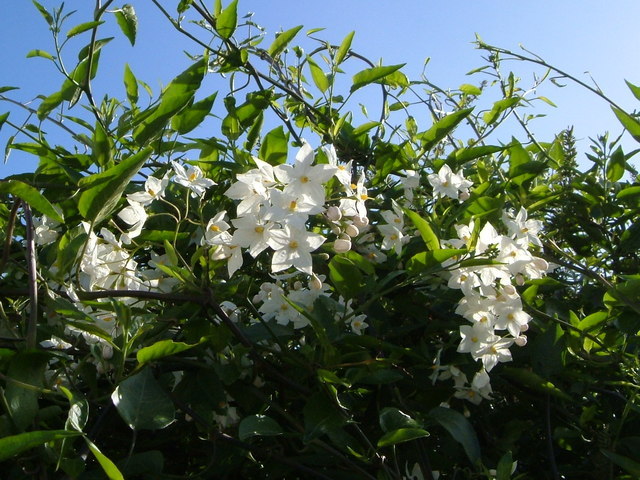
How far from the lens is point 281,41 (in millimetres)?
1483

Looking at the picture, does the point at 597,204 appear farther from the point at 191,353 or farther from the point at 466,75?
the point at 191,353

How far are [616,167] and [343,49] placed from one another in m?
0.66

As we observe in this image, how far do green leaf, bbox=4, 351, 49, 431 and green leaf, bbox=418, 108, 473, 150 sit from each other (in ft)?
2.91

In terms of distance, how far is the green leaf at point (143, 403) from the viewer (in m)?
0.84

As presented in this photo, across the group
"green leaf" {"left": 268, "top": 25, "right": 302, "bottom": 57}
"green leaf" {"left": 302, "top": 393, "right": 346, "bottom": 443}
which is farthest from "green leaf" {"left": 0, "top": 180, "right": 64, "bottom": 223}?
"green leaf" {"left": 268, "top": 25, "right": 302, "bottom": 57}

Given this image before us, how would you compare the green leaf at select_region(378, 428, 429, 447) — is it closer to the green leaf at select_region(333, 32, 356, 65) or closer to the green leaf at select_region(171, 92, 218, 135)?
the green leaf at select_region(171, 92, 218, 135)

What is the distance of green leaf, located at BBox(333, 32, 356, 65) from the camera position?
Result: 147 centimetres

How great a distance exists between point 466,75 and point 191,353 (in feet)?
3.58

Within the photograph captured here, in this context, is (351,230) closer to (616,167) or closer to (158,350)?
(158,350)

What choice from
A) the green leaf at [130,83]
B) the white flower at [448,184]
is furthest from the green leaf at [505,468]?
the green leaf at [130,83]

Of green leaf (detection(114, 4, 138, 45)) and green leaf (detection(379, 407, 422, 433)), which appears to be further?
green leaf (detection(114, 4, 138, 45))

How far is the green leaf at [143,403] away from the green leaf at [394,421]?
0.29m

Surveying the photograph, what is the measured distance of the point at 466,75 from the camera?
5.85 ft

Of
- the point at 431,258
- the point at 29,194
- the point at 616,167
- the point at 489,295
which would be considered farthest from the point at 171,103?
Answer: the point at 616,167
